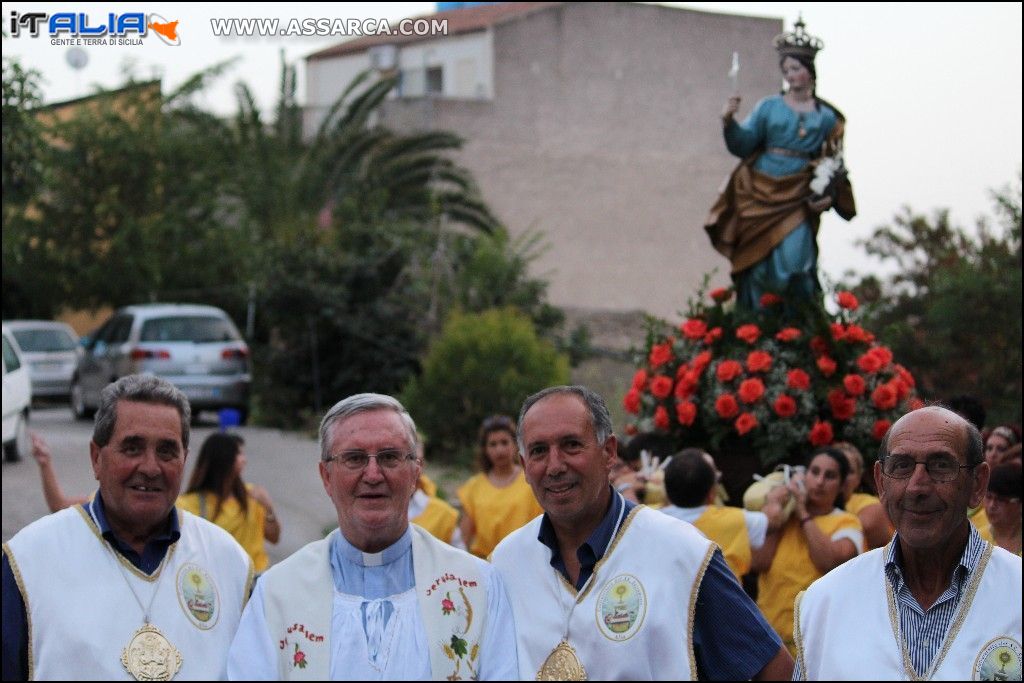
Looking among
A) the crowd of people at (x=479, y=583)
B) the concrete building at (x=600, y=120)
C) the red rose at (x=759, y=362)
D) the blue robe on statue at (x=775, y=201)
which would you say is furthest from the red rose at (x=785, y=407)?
the concrete building at (x=600, y=120)

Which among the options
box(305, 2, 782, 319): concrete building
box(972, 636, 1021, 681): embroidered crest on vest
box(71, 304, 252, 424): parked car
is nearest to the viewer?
box(972, 636, 1021, 681): embroidered crest on vest

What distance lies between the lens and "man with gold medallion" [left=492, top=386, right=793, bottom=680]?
4301 mm

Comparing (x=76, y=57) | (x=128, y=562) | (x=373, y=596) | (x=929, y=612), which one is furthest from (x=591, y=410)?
(x=76, y=57)

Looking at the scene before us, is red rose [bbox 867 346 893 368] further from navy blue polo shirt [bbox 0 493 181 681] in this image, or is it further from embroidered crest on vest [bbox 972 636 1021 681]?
navy blue polo shirt [bbox 0 493 181 681]

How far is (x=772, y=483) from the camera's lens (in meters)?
8.02

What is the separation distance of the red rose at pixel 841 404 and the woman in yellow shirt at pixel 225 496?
3723mm

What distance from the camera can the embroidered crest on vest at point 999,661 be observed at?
12.4 feet

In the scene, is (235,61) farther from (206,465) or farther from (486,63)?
(206,465)

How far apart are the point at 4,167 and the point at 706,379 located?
715 cm

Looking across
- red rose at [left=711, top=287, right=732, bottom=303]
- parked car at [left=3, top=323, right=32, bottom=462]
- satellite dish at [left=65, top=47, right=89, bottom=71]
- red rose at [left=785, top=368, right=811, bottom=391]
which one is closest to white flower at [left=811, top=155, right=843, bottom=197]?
red rose at [left=711, top=287, right=732, bottom=303]

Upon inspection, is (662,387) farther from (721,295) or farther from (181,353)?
(181,353)

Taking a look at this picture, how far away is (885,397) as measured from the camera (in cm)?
956

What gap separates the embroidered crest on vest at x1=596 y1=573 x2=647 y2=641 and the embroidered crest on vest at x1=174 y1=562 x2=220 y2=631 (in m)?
1.12

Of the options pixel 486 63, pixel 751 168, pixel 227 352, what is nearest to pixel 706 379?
pixel 751 168
